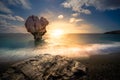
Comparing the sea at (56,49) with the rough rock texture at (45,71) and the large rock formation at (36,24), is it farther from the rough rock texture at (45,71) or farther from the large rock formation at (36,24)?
the large rock formation at (36,24)

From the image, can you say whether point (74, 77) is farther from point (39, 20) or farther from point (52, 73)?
point (39, 20)

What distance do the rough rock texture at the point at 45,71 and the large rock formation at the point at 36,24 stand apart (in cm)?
5815

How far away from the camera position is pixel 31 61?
12977 millimetres

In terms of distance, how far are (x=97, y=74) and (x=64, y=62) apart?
381 centimetres

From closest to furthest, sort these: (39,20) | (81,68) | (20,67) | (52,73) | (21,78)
Result: 1. (21,78)
2. (52,73)
3. (20,67)
4. (81,68)
5. (39,20)

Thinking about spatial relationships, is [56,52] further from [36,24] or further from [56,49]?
[36,24]

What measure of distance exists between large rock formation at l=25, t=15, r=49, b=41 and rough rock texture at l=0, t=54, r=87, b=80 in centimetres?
5815

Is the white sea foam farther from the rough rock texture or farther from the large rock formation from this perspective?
the large rock formation

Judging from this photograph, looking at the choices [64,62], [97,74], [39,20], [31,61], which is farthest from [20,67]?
[39,20]

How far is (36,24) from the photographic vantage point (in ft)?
227

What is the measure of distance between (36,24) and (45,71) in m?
60.7

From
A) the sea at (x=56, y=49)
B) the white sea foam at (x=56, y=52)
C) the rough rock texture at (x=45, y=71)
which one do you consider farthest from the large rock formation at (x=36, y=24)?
the rough rock texture at (x=45, y=71)

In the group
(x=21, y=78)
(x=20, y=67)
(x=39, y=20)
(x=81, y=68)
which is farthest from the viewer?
(x=39, y=20)

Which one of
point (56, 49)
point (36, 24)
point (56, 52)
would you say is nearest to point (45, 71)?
point (56, 52)
